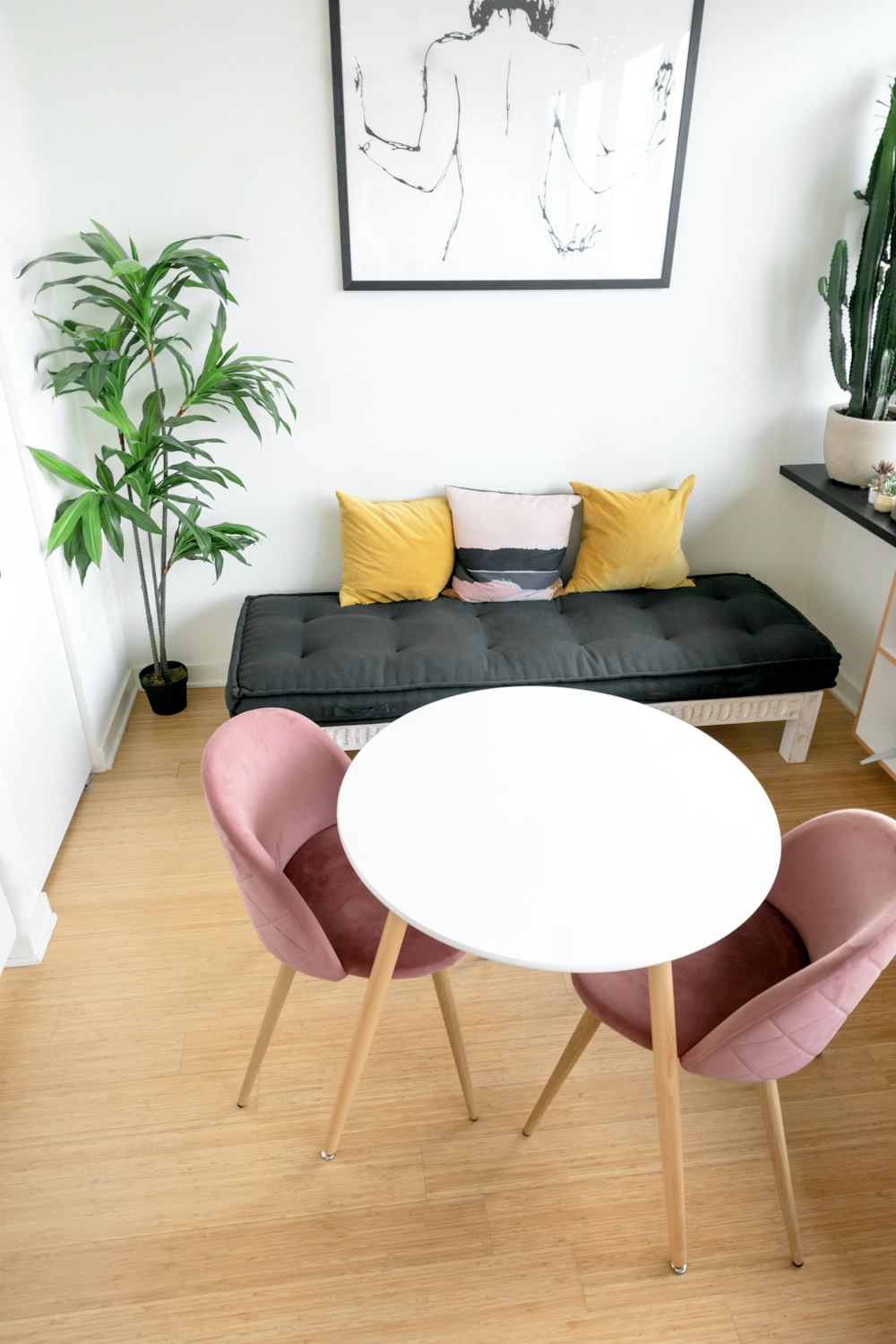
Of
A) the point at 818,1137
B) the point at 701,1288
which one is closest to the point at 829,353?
the point at 818,1137

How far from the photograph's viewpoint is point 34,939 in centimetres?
217

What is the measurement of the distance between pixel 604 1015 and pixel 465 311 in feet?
7.19

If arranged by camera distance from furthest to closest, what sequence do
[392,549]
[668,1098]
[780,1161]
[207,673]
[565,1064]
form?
[207,673], [392,549], [565,1064], [780,1161], [668,1098]

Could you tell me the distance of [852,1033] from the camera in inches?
79.4

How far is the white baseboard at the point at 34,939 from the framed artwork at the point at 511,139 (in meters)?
2.00

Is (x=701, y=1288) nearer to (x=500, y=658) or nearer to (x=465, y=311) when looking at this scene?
(x=500, y=658)

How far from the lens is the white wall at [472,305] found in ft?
8.06

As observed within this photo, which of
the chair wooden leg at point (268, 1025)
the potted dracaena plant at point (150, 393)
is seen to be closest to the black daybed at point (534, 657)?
the potted dracaena plant at point (150, 393)

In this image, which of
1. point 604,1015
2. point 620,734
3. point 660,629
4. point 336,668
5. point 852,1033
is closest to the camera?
point 604,1015

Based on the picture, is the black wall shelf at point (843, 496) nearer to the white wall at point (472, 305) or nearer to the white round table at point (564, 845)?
the white wall at point (472, 305)

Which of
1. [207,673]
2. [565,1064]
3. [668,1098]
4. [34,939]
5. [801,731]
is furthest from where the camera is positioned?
[207,673]

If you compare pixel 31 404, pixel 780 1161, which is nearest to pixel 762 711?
pixel 780 1161

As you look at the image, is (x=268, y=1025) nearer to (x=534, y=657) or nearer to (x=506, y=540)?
(x=534, y=657)

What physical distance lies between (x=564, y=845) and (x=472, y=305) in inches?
78.0
